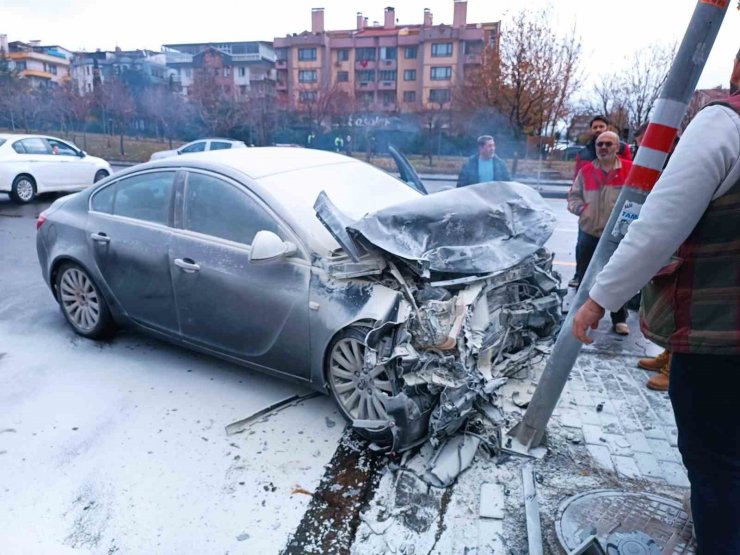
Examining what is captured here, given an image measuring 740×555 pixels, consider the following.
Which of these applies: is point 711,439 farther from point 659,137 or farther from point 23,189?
point 23,189

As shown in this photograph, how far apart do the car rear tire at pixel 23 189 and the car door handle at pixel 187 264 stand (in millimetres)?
10241

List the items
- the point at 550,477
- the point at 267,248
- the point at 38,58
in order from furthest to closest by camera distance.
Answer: the point at 38,58
the point at 267,248
the point at 550,477

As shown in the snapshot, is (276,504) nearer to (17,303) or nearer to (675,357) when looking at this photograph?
(675,357)

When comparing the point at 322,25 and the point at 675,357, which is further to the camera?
the point at 322,25

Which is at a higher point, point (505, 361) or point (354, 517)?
point (505, 361)

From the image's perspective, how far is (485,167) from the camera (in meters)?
7.03

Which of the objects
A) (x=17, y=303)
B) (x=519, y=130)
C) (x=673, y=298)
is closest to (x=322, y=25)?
(x=519, y=130)

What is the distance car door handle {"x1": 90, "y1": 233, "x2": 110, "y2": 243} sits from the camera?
4.17m

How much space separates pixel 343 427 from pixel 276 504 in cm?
76

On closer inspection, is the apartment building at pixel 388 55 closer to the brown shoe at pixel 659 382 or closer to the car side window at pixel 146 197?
the car side window at pixel 146 197

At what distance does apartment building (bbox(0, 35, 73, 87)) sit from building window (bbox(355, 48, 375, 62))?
34679mm

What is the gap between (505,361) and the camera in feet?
12.2

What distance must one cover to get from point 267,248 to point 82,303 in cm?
225

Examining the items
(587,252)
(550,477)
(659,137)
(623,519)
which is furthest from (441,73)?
(623,519)
